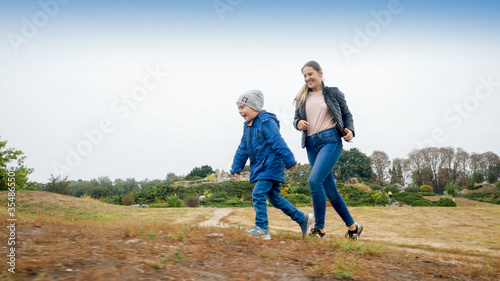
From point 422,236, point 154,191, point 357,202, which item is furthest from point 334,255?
point 154,191

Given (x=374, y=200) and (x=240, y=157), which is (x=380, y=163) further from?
(x=240, y=157)

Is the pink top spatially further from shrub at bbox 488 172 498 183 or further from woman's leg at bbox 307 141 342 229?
shrub at bbox 488 172 498 183

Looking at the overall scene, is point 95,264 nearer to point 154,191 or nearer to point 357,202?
point 357,202

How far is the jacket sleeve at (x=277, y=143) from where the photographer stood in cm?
355

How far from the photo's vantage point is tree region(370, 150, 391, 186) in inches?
1043

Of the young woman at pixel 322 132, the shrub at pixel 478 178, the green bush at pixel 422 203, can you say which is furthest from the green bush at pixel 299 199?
the shrub at pixel 478 178

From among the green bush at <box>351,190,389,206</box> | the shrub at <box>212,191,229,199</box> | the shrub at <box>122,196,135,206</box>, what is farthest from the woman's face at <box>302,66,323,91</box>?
the shrub at <box>122,196,135,206</box>

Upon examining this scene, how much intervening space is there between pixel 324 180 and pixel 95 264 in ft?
8.64

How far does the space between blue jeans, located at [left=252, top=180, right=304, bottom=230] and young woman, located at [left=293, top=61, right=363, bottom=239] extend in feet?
1.06

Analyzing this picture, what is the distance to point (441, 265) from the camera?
2.91 meters

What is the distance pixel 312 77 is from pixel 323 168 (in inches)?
47.7

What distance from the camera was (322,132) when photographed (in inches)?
149

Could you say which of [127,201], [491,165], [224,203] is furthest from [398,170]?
[127,201]

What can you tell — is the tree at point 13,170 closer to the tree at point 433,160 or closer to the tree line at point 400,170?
the tree line at point 400,170
